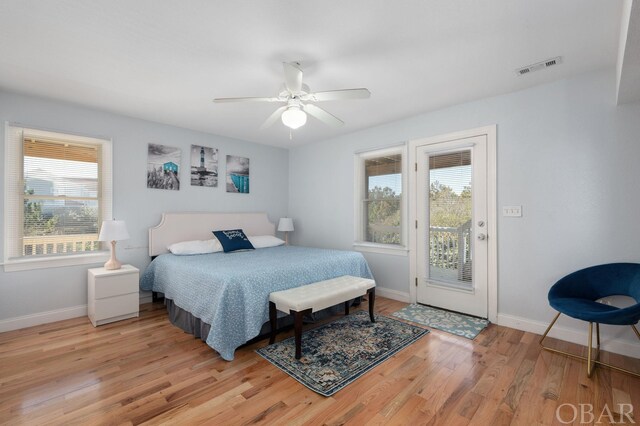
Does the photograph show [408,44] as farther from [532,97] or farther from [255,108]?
[255,108]

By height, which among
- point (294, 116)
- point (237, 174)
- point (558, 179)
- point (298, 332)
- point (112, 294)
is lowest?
point (298, 332)

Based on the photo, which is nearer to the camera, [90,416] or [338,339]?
[90,416]

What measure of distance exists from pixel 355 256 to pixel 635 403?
255 cm

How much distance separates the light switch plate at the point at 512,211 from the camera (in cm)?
302

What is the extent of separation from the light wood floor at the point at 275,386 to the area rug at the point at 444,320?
20cm

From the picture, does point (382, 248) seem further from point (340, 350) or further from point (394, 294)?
point (340, 350)

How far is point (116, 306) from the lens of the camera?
3.24 m

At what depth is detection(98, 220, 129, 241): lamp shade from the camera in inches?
128

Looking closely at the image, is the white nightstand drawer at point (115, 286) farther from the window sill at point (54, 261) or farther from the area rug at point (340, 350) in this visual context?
the area rug at point (340, 350)

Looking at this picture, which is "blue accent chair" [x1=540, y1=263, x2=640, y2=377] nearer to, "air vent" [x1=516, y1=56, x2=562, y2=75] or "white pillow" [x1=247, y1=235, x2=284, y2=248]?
"air vent" [x1=516, y1=56, x2=562, y2=75]

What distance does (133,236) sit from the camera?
3.85 meters

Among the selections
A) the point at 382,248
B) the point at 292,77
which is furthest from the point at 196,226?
the point at 292,77

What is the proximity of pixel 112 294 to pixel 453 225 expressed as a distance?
13.1 ft

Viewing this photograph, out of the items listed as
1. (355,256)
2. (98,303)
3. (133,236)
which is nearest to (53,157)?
(133,236)
